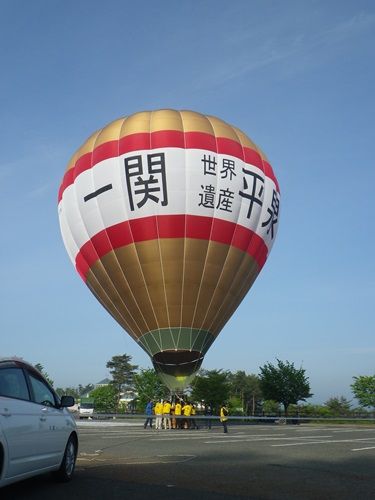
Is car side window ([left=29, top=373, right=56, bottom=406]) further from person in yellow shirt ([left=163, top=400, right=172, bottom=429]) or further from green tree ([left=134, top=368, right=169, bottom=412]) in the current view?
green tree ([left=134, top=368, right=169, bottom=412])

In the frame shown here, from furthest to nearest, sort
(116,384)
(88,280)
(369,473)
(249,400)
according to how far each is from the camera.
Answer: (116,384), (249,400), (88,280), (369,473)

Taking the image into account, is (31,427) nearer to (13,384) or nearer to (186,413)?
(13,384)

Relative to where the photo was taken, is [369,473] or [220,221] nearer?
[369,473]

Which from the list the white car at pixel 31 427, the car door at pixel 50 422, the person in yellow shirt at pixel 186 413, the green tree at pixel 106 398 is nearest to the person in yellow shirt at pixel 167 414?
the person in yellow shirt at pixel 186 413

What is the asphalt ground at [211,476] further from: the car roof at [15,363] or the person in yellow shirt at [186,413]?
the person in yellow shirt at [186,413]

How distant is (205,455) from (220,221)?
1839 cm

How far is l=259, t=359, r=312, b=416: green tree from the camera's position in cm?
5725

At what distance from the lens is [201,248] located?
30.4m

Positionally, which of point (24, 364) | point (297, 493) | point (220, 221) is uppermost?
point (220, 221)

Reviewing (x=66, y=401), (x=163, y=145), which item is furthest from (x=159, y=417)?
(x=66, y=401)

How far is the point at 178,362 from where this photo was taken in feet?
104

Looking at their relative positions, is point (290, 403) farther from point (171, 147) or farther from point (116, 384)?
point (116, 384)

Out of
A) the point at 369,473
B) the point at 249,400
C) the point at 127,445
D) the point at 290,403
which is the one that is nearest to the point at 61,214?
the point at 127,445

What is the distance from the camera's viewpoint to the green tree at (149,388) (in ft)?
252
